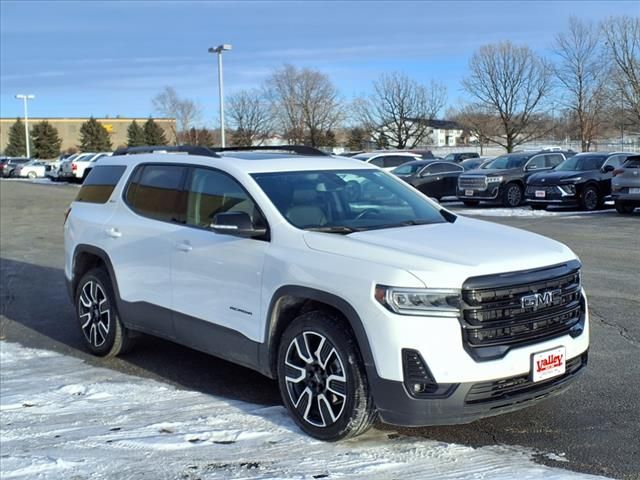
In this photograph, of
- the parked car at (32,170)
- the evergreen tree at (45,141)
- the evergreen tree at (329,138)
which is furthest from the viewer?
the evergreen tree at (45,141)

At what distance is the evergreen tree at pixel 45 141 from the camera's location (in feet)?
311

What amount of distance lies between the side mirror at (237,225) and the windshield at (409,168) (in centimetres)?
2128

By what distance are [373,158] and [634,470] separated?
25.0 metres

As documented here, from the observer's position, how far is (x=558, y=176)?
65.5 ft

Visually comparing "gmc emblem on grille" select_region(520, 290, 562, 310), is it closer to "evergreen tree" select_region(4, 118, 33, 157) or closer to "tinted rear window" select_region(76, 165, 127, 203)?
"tinted rear window" select_region(76, 165, 127, 203)

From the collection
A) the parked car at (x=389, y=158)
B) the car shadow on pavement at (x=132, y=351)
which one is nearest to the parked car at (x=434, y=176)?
the parked car at (x=389, y=158)

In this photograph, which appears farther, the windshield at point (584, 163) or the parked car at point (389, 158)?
the parked car at point (389, 158)

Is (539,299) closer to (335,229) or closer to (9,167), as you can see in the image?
(335,229)

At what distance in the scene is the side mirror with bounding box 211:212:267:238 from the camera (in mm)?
4891

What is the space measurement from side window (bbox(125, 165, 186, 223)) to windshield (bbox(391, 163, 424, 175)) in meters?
20.0

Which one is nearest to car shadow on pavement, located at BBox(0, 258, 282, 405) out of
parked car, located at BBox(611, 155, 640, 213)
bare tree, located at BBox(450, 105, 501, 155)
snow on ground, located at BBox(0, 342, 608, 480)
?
snow on ground, located at BBox(0, 342, 608, 480)

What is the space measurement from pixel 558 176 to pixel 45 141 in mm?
87317

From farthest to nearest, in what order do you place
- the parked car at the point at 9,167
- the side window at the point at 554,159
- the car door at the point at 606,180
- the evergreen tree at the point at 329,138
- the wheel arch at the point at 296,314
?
the evergreen tree at the point at 329,138 < the parked car at the point at 9,167 < the side window at the point at 554,159 < the car door at the point at 606,180 < the wheel arch at the point at 296,314

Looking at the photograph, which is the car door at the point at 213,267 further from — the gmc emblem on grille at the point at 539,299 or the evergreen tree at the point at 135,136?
the evergreen tree at the point at 135,136
